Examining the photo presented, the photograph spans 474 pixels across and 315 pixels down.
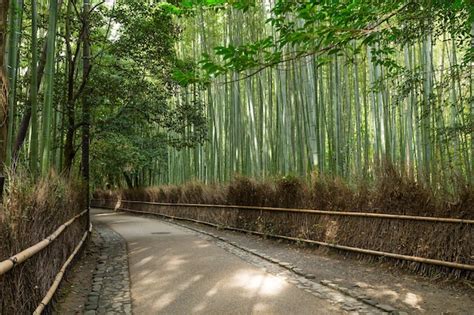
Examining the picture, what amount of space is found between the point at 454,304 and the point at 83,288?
3.63 metres

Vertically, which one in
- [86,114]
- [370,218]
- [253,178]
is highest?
[86,114]

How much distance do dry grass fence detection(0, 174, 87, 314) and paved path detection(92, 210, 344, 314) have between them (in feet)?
2.73

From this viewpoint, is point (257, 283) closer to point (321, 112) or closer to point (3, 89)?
point (3, 89)

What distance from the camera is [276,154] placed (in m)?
10.3

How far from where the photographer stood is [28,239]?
3129 millimetres

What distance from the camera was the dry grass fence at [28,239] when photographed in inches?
104

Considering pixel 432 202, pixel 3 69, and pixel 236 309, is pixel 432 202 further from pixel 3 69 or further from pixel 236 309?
pixel 3 69

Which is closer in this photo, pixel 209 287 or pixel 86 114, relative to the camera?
pixel 209 287

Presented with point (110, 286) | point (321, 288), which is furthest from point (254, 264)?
point (110, 286)

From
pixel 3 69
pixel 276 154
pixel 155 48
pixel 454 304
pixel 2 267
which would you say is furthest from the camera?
pixel 276 154

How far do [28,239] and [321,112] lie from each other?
22.3 feet

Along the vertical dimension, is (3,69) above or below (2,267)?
above

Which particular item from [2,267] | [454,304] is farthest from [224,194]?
[2,267]

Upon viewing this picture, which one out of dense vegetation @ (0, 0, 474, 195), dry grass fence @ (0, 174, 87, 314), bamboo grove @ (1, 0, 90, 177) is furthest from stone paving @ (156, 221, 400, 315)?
bamboo grove @ (1, 0, 90, 177)
